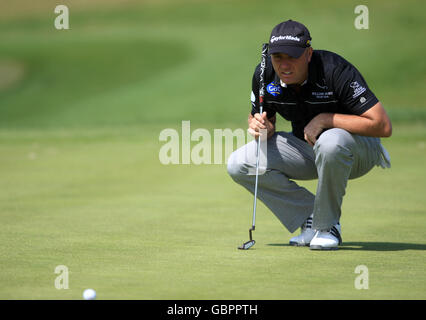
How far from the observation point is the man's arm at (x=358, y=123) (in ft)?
16.3

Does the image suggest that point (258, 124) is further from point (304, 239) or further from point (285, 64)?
point (304, 239)

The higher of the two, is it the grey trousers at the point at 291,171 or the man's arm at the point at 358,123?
the man's arm at the point at 358,123

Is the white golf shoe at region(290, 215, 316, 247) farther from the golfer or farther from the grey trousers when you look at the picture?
the grey trousers

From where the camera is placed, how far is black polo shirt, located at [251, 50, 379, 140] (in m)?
4.99

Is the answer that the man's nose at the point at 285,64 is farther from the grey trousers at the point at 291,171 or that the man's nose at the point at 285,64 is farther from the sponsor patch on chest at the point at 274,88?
the grey trousers at the point at 291,171

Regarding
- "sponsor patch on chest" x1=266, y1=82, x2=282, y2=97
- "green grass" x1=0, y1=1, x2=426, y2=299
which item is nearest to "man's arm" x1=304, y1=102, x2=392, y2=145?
"sponsor patch on chest" x1=266, y1=82, x2=282, y2=97

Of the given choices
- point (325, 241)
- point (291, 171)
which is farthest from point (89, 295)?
point (291, 171)

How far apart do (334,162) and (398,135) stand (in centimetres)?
1033

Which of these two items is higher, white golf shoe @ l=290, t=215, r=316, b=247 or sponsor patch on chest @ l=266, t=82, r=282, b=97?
sponsor patch on chest @ l=266, t=82, r=282, b=97

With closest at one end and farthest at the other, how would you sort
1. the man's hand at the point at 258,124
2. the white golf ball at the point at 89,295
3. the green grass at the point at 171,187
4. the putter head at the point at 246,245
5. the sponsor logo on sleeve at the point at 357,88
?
the white golf ball at the point at 89,295 → the green grass at the point at 171,187 → the sponsor logo on sleeve at the point at 357,88 → the putter head at the point at 246,245 → the man's hand at the point at 258,124

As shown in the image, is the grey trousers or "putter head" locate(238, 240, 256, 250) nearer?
"putter head" locate(238, 240, 256, 250)

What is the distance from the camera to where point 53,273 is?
14.1 ft

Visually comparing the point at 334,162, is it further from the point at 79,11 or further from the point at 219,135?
the point at 79,11

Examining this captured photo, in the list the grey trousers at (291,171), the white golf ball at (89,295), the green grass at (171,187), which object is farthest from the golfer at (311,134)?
the white golf ball at (89,295)
